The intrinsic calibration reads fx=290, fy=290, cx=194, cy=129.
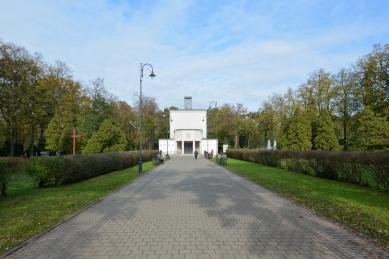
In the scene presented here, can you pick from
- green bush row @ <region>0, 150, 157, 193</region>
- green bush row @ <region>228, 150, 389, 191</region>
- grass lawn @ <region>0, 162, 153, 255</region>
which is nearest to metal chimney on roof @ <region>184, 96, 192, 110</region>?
green bush row @ <region>228, 150, 389, 191</region>

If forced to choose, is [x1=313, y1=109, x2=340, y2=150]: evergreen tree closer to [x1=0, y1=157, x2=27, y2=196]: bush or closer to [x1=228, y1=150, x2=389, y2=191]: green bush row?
[x1=228, y1=150, x2=389, y2=191]: green bush row

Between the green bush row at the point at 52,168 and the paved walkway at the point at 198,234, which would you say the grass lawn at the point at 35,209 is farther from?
the green bush row at the point at 52,168

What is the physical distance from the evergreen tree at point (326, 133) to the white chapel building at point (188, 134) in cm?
2669

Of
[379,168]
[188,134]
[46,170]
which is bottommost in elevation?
[46,170]

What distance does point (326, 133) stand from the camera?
1788 inches

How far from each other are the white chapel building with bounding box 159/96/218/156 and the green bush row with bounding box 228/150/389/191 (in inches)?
1782

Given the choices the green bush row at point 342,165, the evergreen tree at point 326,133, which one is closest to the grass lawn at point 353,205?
the green bush row at point 342,165

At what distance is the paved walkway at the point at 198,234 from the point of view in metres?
4.82

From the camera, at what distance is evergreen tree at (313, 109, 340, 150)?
146 ft

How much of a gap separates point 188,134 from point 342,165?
181 ft

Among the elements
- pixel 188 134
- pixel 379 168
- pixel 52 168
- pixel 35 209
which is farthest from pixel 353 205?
pixel 188 134

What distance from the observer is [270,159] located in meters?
26.7

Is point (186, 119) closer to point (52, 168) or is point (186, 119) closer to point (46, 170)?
point (52, 168)

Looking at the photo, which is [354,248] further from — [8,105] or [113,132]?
[8,105]
